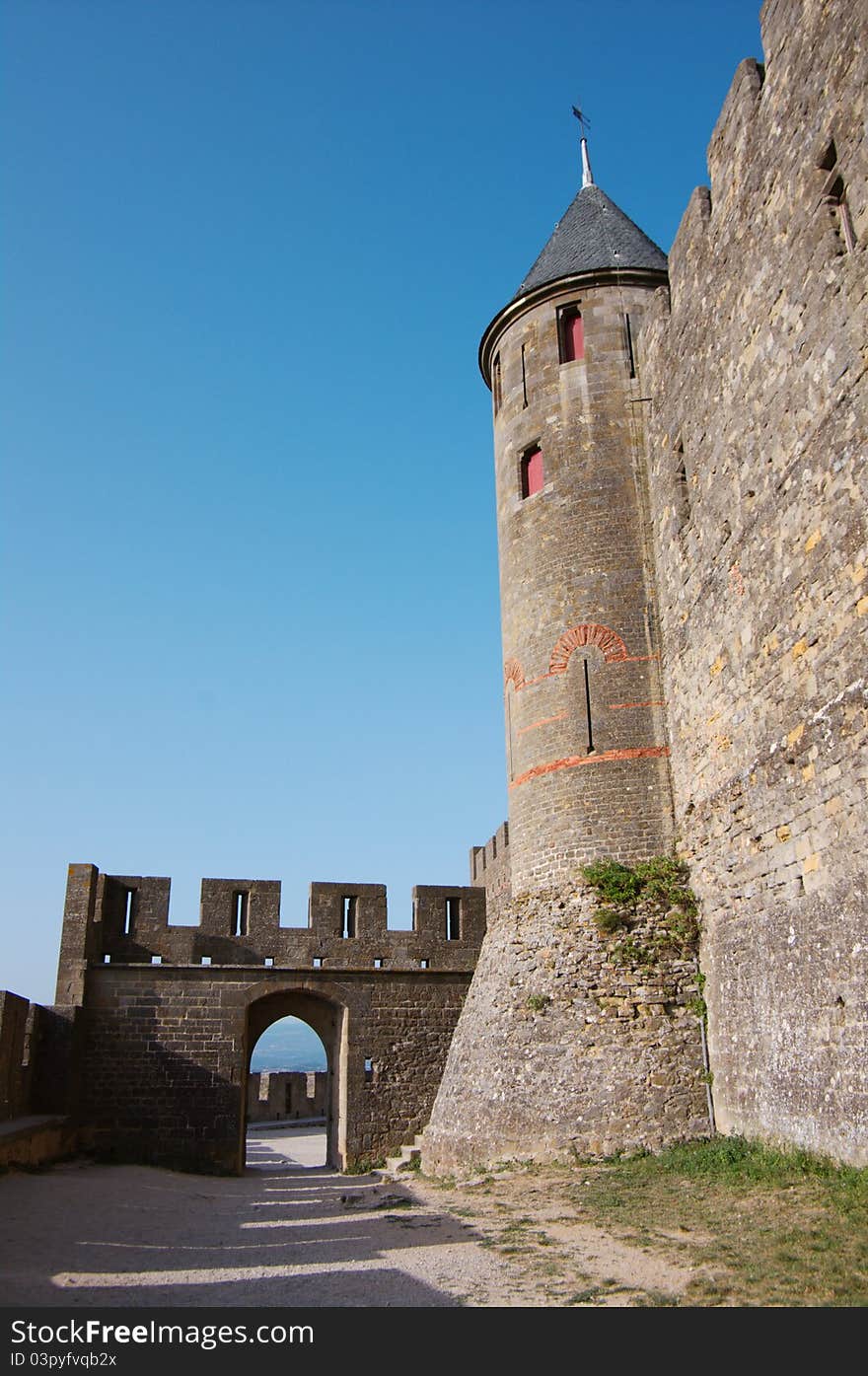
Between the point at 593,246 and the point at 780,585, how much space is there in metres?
8.37

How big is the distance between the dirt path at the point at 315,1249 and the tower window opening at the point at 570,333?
10852 millimetres

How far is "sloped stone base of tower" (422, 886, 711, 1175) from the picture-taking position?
1115 cm

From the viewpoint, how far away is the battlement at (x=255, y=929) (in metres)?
17.2

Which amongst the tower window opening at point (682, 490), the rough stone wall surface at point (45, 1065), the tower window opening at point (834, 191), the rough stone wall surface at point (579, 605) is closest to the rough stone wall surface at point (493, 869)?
the rough stone wall surface at point (579, 605)

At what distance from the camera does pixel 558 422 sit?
15.0m

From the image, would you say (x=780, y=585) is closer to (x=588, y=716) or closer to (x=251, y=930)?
(x=588, y=716)

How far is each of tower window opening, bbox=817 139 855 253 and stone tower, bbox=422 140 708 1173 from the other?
5342mm

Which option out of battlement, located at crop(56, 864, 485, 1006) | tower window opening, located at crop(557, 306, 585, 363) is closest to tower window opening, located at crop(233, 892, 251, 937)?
battlement, located at crop(56, 864, 485, 1006)

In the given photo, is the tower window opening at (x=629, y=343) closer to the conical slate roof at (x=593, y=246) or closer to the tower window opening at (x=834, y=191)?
the conical slate roof at (x=593, y=246)
